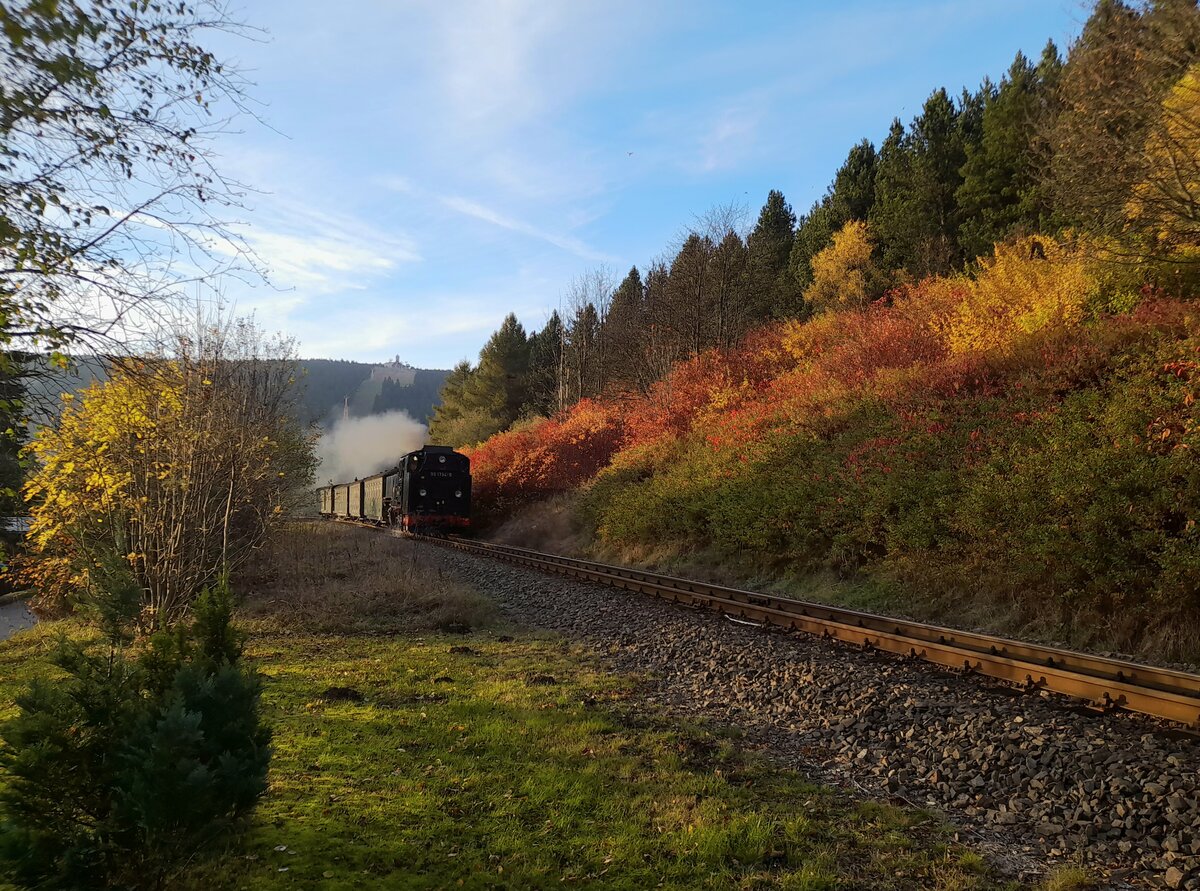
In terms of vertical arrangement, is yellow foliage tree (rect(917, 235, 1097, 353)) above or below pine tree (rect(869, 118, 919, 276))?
below

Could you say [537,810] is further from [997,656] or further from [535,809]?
[997,656]

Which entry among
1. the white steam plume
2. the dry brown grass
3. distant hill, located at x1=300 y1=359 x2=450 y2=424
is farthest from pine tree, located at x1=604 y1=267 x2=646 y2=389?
distant hill, located at x1=300 y1=359 x2=450 y2=424

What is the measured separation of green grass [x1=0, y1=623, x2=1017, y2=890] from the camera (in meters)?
3.36

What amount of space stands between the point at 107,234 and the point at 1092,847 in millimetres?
6811

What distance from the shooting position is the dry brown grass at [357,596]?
10422 mm

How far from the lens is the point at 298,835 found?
3469mm

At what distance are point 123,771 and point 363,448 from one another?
100 meters

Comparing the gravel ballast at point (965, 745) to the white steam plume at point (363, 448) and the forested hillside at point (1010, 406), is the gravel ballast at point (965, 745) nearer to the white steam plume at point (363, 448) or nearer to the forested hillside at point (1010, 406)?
the forested hillside at point (1010, 406)

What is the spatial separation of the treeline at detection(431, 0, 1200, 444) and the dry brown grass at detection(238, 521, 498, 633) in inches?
532

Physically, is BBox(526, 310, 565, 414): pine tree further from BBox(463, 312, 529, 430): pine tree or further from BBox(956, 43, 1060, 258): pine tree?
BBox(956, 43, 1060, 258): pine tree

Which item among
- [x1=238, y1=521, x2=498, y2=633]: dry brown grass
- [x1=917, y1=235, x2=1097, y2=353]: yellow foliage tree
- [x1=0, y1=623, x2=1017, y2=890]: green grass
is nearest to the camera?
[x1=0, y1=623, x2=1017, y2=890]: green grass

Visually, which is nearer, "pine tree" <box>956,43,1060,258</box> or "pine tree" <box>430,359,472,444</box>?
"pine tree" <box>956,43,1060,258</box>

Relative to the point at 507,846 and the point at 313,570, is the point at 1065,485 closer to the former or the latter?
the point at 507,846

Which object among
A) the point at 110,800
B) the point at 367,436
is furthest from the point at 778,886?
the point at 367,436
